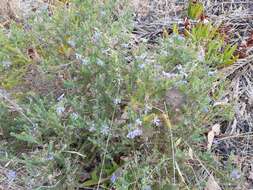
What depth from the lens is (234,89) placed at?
265 cm

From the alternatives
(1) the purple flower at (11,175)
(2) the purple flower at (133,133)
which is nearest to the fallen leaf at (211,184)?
(2) the purple flower at (133,133)

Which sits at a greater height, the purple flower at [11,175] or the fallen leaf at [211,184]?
the purple flower at [11,175]

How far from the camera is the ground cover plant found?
1.98m

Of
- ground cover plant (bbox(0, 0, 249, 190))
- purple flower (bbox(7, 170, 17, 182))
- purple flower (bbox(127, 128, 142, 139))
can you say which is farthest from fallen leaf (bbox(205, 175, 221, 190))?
purple flower (bbox(7, 170, 17, 182))

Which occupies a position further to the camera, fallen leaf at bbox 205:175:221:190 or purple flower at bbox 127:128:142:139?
fallen leaf at bbox 205:175:221:190

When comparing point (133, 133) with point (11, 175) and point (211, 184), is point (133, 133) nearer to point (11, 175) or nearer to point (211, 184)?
point (211, 184)

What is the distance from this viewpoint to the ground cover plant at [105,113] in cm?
198

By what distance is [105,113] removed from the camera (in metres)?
2.08

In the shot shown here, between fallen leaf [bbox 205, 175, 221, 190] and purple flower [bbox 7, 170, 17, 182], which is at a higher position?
purple flower [bbox 7, 170, 17, 182]

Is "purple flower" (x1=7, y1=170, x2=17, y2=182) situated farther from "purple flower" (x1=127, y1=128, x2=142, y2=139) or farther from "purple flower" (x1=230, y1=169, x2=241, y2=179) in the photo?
"purple flower" (x1=230, y1=169, x2=241, y2=179)

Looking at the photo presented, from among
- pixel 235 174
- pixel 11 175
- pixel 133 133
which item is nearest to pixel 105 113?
pixel 133 133

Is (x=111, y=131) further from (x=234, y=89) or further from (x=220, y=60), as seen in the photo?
(x=234, y=89)

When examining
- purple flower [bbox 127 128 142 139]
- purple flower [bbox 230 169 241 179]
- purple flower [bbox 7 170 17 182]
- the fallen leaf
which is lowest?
the fallen leaf

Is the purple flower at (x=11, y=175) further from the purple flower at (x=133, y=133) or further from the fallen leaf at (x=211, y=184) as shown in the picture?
the fallen leaf at (x=211, y=184)
